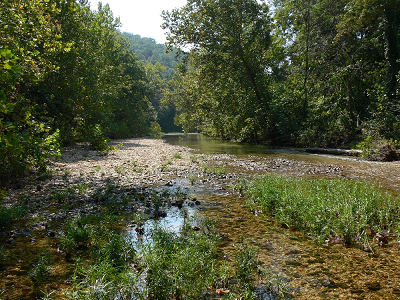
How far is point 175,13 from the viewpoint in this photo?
23.4m

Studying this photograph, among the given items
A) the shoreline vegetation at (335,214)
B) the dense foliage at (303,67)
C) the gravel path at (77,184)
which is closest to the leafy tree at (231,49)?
the dense foliage at (303,67)

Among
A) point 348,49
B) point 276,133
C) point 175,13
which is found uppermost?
point 175,13

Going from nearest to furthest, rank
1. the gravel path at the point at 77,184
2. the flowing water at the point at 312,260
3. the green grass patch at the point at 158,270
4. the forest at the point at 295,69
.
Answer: the green grass patch at the point at 158,270 < the flowing water at the point at 312,260 < the gravel path at the point at 77,184 < the forest at the point at 295,69

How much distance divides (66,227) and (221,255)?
10.4 ft

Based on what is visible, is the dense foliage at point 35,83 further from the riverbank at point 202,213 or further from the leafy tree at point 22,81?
the riverbank at point 202,213

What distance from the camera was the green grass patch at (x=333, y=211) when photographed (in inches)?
205

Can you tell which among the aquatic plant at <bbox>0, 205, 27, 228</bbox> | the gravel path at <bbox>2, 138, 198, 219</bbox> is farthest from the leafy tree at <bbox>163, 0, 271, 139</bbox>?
the aquatic plant at <bbox>0, 205, 27, 228</bbox>

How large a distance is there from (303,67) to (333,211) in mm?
23581

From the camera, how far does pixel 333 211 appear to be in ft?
18.7

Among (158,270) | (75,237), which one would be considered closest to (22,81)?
(75,237)

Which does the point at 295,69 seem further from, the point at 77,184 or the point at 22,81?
the point at 22,81

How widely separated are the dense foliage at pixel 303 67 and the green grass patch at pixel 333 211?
13449mm

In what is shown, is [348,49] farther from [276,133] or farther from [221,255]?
[221,255]

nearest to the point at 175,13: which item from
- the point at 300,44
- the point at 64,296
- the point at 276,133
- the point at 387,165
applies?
the point at 300,44
